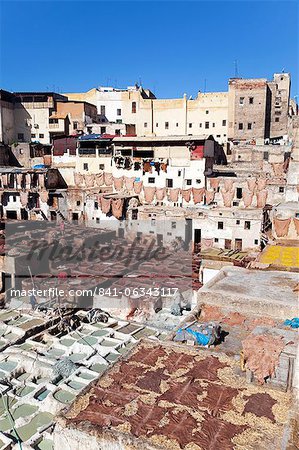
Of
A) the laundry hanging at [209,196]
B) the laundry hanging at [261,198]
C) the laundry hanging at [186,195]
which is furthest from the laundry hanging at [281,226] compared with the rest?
the laundry hanging at [186,195]

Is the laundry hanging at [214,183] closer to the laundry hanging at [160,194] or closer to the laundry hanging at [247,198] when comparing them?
the laundry hanging at [247,198]

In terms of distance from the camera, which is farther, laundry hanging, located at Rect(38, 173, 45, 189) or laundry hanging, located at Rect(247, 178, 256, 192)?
laundry hanging, located at Rect(38, 173, 45, 189)

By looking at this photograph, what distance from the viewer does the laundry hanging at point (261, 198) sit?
30297mm

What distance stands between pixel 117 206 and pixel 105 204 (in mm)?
1089

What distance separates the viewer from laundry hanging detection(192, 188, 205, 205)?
34188mm

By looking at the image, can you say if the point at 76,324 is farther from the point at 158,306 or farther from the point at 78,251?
the point at 78,251

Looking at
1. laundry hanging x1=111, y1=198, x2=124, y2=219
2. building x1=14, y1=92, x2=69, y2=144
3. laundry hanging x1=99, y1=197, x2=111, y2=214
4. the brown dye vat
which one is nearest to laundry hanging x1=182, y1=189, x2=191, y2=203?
laundry hanging x1=111, y1=198, x2=124, y2=219

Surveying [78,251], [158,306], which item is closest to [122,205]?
[78,251]

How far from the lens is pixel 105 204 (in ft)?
113

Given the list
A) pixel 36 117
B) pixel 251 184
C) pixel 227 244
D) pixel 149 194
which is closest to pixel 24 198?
→ pixel 149 194

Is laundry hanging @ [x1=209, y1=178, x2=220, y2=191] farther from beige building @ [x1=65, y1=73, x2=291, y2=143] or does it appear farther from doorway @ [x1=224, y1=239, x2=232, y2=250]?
beige building @ [x1=65, y1=73, x2=291, y2=143]

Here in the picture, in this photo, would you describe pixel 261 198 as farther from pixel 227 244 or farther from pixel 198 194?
pixel 198 194

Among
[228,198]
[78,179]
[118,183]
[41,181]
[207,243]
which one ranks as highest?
[78,179]

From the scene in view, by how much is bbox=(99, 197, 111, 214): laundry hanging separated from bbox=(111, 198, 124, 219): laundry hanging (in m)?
0.34
